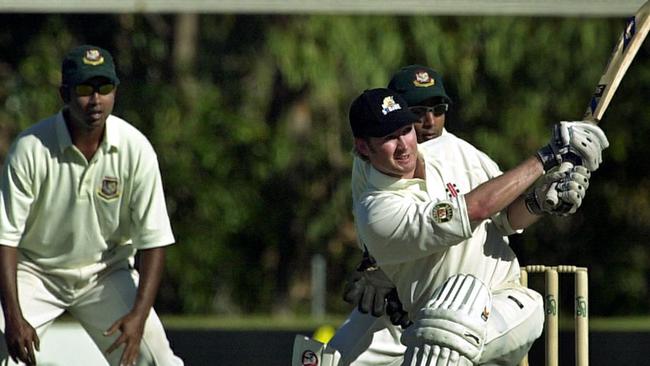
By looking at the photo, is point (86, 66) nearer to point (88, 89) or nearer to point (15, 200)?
point (88, 89)

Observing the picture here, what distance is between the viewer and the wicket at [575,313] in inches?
173

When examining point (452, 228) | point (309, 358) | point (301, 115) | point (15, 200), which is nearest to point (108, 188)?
point (15, 200)

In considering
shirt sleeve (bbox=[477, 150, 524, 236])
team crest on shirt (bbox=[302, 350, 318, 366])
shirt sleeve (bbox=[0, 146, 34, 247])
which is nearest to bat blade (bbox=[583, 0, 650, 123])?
shirt sleeve (bbox=[477, 150, 524, 236])

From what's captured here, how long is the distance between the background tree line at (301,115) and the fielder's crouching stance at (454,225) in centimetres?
688

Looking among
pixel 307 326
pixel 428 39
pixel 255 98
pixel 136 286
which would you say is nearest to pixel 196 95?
pixel 255 98

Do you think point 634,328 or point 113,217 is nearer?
point 113,217

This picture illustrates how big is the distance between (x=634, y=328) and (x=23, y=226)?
3328 millimetres

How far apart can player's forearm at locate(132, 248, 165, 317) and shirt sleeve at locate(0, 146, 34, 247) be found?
41 cm

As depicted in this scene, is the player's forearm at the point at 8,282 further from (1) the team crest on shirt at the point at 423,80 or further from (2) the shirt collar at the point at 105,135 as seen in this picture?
(1) the team crest on shirt at the point at 423,80

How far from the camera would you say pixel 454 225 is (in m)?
3.73

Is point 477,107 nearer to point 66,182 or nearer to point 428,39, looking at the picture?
point 428,39

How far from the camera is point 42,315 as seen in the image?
498 centimetres

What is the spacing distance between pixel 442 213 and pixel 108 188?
1.58 meters

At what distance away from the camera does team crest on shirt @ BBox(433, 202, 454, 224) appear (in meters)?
3.73
